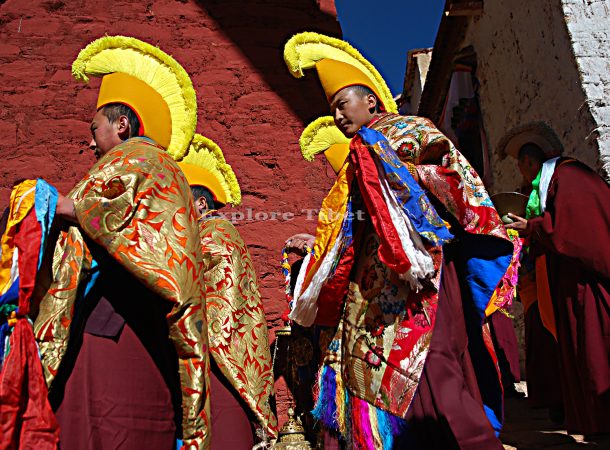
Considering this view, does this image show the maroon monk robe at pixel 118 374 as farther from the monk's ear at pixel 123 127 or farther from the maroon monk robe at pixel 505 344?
the maroon monk robe at pixel 505 344

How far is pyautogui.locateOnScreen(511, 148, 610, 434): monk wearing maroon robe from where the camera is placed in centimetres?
294

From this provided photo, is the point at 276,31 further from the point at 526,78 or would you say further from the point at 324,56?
the point at 526,78

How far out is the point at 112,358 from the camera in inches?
73.1

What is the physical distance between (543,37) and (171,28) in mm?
3675

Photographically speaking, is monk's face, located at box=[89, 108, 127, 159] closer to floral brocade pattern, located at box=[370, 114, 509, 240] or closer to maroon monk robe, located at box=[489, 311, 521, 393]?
floral brocade pattern, located at box=[370, 114, 509, 240]

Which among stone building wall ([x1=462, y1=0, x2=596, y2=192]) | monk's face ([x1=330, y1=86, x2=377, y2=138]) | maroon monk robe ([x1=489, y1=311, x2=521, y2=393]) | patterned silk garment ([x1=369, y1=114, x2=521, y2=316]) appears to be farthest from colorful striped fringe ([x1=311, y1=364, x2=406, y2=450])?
maroon monk robe ([x1=489, y1=311, x2=521, y2=393])

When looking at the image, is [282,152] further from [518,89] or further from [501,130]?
[501,130]

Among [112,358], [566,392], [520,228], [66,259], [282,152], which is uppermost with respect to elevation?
[282,152]

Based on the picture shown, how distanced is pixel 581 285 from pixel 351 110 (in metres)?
1.62

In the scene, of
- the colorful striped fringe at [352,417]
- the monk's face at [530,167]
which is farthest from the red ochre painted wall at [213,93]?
the colorful striped fringe at [352,417]

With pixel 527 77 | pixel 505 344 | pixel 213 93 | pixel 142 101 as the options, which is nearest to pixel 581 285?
pixel 505 344

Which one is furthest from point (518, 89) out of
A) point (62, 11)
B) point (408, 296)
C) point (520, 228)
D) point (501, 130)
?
point (408, 296)

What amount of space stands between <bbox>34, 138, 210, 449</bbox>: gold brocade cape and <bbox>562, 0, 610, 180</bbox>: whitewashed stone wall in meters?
3.63

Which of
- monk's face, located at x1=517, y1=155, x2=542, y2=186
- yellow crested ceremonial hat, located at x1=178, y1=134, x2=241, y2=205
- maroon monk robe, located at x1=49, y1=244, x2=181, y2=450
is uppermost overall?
yellow crested ceremonial hat, located at x1=178, y1=134, x2=241, y2=205
